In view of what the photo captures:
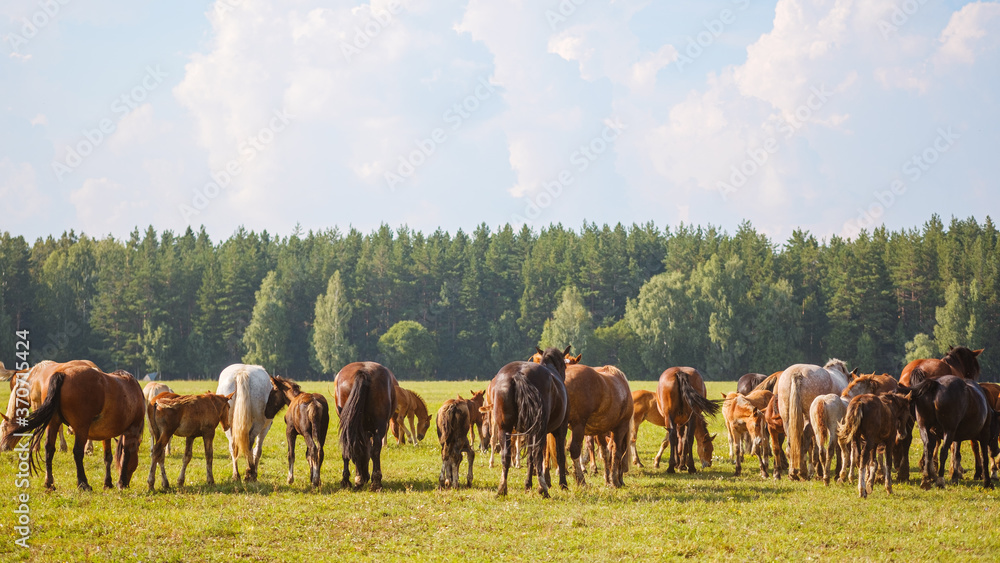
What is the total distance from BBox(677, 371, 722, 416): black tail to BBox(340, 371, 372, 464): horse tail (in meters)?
6.43

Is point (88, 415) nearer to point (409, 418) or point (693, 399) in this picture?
point (409, 418)

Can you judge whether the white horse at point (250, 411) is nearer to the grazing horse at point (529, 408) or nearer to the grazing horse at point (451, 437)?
the grazing horse at point (451, 437)

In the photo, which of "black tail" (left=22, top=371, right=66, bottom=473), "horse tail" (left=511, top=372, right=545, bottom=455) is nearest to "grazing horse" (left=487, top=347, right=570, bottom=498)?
"horse tail" (left=511, top=372, right=545, bottom=455)

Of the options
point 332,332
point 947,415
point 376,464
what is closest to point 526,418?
point 376,464

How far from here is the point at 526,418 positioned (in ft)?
35.6

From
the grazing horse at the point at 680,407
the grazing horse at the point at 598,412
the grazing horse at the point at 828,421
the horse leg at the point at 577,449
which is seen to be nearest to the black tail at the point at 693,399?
the grazing horse at the point at 680,407

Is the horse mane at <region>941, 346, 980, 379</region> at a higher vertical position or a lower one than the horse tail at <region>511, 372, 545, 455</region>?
higher

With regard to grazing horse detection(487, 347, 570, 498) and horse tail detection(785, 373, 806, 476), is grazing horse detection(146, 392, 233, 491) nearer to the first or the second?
grazing horse detection(487, 347, 570, 498)

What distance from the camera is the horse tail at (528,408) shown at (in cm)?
1082

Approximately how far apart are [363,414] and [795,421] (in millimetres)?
7781

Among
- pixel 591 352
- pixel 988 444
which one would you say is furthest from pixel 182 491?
pixel 591 352

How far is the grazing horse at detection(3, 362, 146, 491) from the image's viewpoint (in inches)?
424

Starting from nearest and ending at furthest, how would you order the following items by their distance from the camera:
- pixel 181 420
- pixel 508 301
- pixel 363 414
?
1. pixel 181 420
2. pixel 363 414
3. pixel 508 301

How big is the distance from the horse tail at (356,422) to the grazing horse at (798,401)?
762 cm
